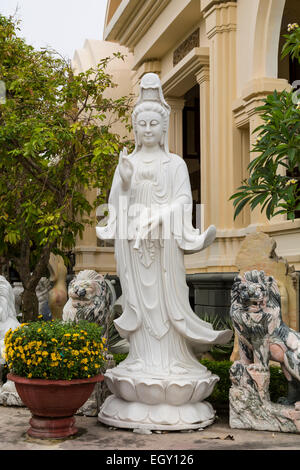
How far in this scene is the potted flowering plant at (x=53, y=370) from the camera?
15.0ft

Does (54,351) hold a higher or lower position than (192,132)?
lower

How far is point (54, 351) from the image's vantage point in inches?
181

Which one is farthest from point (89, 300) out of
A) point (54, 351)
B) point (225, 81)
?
point (225, 81)

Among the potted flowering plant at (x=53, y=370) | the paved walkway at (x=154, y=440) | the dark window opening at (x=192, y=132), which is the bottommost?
the paved walkway at (x=154, y=440)

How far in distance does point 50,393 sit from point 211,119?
6726 mm

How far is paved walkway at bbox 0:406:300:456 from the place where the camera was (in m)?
4.48

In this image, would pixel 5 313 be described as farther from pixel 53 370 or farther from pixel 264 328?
pixel 264 328

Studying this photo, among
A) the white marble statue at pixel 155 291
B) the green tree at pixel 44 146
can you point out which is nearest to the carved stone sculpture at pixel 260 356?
the white marble statue at pixel 155 291

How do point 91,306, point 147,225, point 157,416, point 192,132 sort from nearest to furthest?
point 157,416 < point 147,225 < point 91,306 < point 192,132

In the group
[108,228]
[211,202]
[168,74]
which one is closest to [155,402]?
[108,228]

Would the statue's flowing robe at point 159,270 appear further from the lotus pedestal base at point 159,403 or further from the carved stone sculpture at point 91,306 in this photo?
the carved stone sculpture at point 91,306

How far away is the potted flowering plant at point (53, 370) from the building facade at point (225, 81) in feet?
13.8

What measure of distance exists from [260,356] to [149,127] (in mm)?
2271

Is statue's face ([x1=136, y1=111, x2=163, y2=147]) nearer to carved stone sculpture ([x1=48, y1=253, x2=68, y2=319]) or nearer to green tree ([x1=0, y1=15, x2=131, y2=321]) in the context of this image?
green tree ([x1=0, y1=15, x2=131, y2=321])
